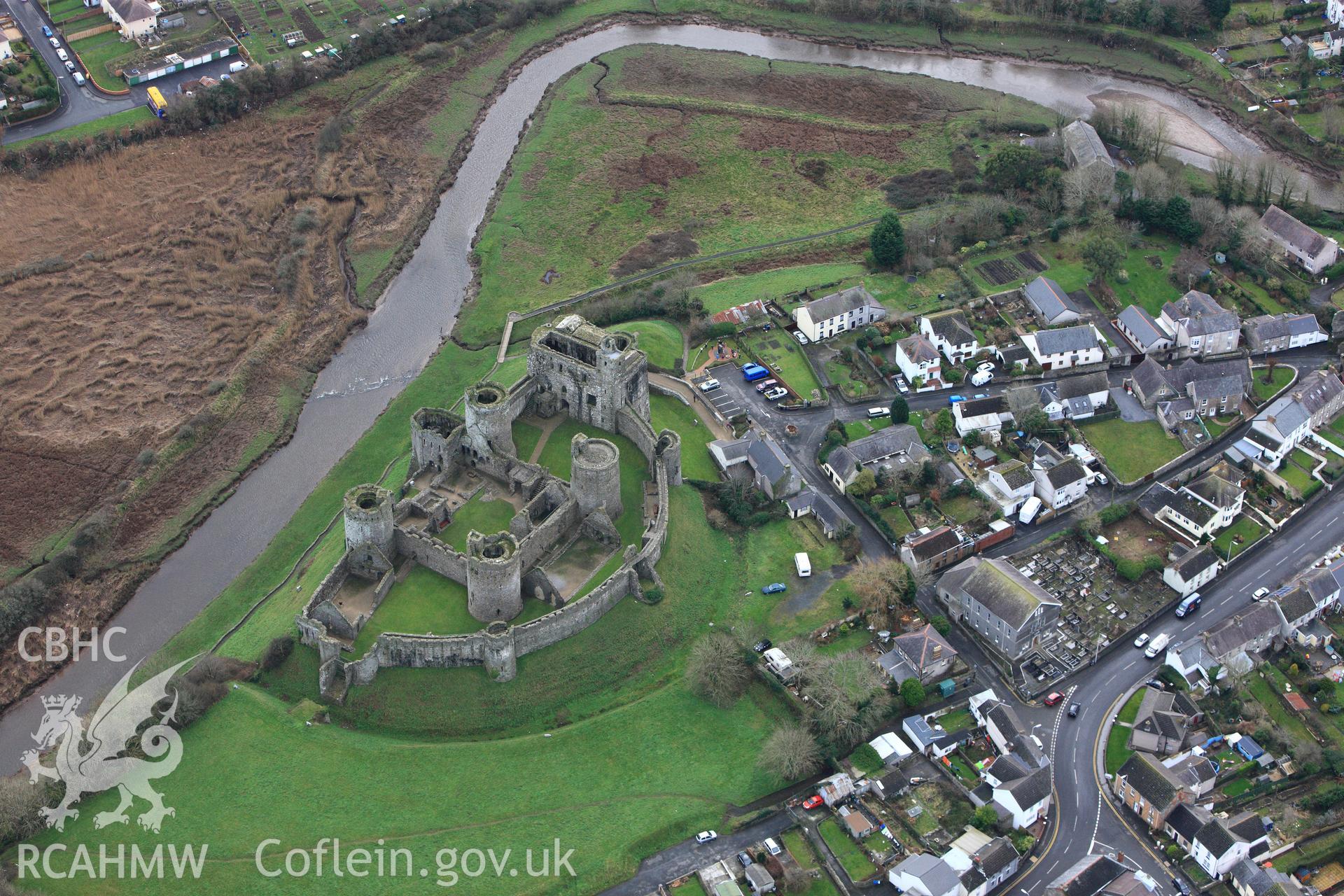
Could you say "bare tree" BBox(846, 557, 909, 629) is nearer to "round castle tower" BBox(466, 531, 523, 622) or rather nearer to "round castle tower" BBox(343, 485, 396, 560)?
"round castle tower" BBox(466, 531, 523, 622)

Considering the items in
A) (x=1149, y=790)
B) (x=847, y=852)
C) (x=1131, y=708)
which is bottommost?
(x=1131, y=708)

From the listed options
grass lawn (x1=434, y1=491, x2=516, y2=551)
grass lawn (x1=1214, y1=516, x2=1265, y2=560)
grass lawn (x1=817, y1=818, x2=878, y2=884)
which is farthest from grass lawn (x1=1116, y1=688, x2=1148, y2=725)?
grass lawn (x1=434, y1=491, x2=516, y2=551)

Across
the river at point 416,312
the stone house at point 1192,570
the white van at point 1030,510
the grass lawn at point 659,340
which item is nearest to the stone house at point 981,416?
the white van at point 1030,510

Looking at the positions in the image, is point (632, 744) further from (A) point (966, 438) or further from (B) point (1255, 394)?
(B) point (1255, 394)

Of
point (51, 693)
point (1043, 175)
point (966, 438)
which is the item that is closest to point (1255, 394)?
point (966, 438)

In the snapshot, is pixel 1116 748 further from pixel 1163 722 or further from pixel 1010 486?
pixel 1010 486

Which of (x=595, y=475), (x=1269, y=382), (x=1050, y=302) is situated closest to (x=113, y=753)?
(x=595, y=475)
